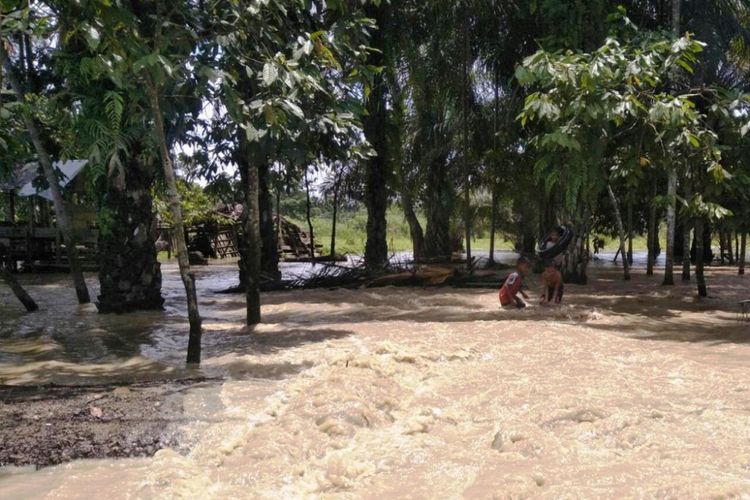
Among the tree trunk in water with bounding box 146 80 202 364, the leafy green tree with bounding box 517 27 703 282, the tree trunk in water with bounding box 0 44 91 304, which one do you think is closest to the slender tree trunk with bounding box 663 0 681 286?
the leafy green tree with bounding box 517 27 703 282

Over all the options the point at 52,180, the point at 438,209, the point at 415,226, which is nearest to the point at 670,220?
the point at 438,209

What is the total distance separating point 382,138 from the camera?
16203 mm

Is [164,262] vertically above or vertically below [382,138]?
below

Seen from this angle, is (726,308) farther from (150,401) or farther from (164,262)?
(164,262)

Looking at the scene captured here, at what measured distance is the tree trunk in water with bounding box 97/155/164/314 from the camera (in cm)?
1000

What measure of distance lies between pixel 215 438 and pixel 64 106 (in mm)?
6866

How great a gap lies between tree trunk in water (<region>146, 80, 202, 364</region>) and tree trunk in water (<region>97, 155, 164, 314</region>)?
13.0 feet

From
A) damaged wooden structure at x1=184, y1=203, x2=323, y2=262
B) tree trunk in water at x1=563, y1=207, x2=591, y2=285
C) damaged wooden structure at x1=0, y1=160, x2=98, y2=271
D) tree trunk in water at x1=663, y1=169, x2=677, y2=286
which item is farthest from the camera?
damaged wooden structure at x1=184, y1=203, x2=323, y2=262

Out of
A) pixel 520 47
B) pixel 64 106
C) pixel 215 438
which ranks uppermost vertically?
pixel 520 47

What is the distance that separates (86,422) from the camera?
4523 mm

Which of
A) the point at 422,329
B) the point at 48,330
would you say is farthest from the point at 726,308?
the point at 48,330

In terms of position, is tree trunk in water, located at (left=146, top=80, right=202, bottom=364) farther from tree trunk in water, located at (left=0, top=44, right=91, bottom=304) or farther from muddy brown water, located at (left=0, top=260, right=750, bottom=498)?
tree trunk in water, located at (left=0, top=44, right=91, bottom=304)

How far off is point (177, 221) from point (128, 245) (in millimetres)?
4256

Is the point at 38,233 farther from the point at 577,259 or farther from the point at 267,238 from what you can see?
the point at 577,259
